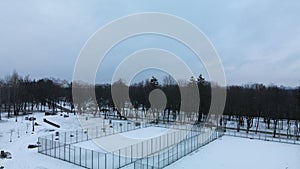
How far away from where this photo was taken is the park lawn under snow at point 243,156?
46.6ft

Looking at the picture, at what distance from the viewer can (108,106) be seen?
40.3 meters

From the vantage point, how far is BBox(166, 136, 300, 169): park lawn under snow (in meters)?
14.2

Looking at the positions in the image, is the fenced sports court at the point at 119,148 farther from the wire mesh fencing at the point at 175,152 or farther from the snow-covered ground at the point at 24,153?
the snow-covered ground at the point at 24,153

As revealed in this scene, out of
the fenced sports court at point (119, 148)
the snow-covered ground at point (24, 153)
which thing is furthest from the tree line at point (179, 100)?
the snow-covered ground at point (24, 153)

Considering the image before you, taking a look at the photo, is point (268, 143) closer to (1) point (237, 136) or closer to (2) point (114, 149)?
(1) point (237, 136)

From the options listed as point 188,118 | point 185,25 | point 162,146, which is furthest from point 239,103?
point 185,25

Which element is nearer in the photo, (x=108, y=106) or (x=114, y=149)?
(x=114, y=149)

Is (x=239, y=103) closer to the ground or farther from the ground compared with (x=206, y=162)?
farther from the ground

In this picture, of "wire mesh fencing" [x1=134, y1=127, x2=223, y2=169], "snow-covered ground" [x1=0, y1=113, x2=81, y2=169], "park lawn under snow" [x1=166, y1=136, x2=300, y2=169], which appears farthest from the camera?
"park lawn under snow" [x1=166, y1=136, x2=300, y2=169]

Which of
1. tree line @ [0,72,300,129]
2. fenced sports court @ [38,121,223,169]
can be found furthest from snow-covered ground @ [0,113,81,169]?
tree line @ [0,72,300,129]

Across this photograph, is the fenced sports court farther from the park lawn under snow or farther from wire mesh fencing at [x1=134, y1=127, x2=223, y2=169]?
the park lawn under snow

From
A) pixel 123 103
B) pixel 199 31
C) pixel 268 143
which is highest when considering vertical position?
pixel 199 31

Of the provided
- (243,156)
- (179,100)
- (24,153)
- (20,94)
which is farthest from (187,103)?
(20,94)

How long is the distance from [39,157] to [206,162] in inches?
411
